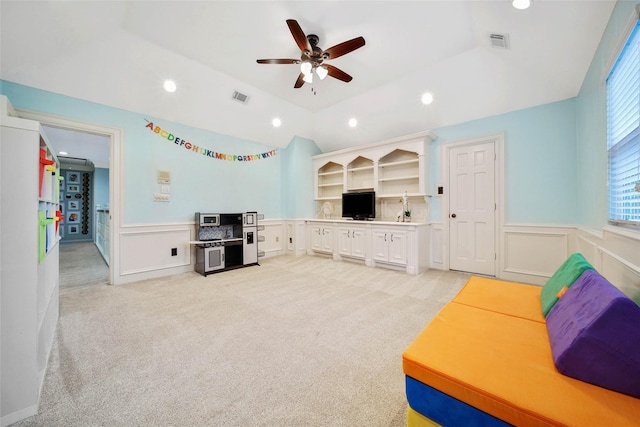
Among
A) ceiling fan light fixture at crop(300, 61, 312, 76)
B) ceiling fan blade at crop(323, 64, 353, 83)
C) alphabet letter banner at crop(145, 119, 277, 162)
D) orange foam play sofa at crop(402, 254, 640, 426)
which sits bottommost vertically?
orange foam play sofa at crop(402, 254, 640, 426)

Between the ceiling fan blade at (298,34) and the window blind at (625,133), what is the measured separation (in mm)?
2385

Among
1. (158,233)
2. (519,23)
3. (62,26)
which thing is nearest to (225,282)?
(158,233)

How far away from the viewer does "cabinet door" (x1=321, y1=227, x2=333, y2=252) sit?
504cm

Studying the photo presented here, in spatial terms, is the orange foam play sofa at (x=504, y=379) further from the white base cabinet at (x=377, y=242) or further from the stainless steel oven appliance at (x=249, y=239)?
the stainless steel oven appliance at (x=249, y=239)

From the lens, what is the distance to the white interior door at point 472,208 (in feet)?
11.9

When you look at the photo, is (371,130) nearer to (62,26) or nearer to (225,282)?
(225,282)

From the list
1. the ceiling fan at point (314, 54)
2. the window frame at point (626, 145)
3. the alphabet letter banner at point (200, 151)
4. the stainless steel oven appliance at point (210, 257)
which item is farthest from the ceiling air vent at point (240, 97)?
the window frame at point (626, 145)

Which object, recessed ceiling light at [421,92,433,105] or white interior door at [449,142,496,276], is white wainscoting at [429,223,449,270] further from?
recessed ceiling light at [421,92,433,105]

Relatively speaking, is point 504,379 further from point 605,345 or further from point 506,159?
point 506,159

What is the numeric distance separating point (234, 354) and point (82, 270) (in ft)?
14.3

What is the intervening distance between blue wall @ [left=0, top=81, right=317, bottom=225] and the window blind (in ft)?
14.9

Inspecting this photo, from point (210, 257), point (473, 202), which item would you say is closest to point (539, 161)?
point (473, 202)

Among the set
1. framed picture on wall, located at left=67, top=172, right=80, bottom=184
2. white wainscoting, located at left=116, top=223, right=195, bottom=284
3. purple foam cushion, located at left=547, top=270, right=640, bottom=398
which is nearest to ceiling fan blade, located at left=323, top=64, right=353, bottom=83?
purple foam cushion, located at left=547, top=270, right=640, bottom=398

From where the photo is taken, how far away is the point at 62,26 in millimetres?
2344
